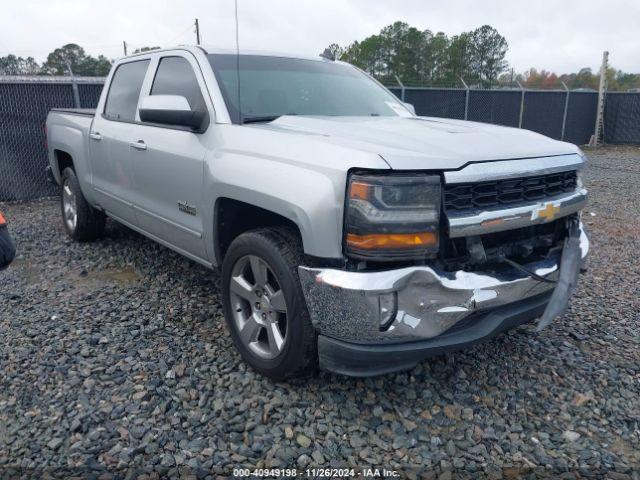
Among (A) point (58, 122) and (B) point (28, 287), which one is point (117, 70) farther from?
(B) point (28, 287)

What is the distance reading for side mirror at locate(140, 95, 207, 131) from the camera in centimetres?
309

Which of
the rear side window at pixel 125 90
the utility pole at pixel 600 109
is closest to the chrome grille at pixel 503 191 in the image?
the rear side window at pixel 125 90

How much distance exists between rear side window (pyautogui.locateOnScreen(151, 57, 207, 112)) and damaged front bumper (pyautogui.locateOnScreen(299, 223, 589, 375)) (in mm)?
1638

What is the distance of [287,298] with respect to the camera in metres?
2.54

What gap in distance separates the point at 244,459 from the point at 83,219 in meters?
3.82

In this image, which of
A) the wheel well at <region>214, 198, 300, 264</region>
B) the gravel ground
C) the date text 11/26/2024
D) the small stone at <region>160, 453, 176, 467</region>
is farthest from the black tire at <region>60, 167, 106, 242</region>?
the date text 11/26/2024

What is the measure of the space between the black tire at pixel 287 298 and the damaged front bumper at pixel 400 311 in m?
0.10

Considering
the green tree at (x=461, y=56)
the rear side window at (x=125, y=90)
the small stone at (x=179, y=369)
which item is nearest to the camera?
the small stone at (x=179, y=369)

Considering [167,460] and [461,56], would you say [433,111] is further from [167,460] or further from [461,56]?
[461,56]

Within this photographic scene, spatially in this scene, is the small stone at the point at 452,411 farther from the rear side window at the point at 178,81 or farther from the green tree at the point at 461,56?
the green tree at the point at 461,56

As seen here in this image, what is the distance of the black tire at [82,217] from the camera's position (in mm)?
5312

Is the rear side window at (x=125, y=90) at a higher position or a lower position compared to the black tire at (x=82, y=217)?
higher

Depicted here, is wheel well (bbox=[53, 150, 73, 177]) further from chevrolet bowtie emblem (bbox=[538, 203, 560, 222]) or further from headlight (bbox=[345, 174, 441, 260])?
chevrolet bowtie emblem (bbox=[538, 203, 560, 222])

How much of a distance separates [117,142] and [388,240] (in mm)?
2869
